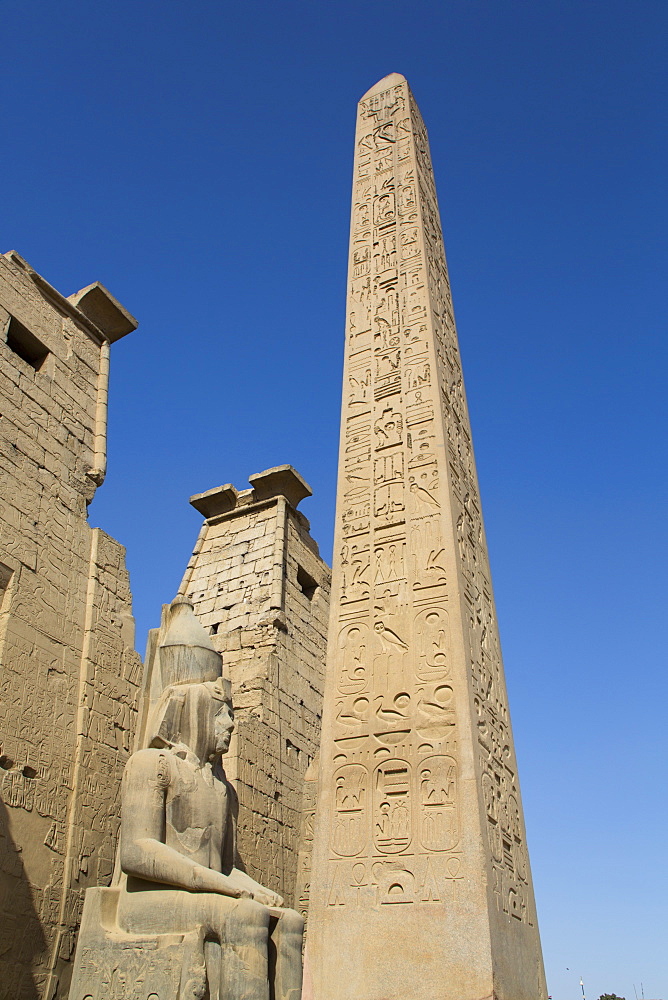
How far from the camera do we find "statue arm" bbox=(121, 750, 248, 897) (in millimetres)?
3814

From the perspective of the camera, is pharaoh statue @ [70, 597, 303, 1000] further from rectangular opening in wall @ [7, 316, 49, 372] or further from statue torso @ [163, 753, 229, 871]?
rectangular opening in wall @ [7, 316, 49, 372]

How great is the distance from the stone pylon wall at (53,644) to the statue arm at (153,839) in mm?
2241

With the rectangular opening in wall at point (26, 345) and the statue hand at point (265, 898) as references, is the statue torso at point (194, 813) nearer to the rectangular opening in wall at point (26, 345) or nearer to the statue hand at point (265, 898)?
the statue hand at point (265, 898)

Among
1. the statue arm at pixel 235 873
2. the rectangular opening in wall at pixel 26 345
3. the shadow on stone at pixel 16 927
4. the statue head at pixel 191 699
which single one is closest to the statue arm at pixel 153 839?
the statue arm at pixel 235 873

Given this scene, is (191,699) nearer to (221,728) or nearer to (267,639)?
(221,728)

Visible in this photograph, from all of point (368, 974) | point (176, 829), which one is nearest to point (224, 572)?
point (176, 829)

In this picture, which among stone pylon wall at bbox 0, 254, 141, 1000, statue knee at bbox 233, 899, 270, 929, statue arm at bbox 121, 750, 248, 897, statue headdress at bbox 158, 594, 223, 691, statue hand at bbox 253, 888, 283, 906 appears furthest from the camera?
stone pylon wall at bbox 0, 254, 141, 1000

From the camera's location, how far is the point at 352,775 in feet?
12.9

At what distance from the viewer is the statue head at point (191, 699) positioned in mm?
4426

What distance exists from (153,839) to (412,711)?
4.15 ft

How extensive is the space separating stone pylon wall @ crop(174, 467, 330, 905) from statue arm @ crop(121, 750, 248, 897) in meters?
3.91

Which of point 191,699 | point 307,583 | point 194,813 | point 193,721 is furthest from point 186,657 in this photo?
point 307,583

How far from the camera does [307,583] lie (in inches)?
427

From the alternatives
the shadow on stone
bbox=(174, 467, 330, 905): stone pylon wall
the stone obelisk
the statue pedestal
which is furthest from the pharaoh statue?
bbox=(174, 467, 330, 905): stone pylon wall
